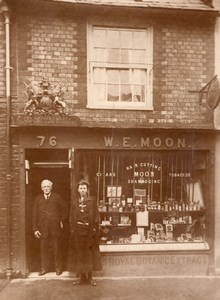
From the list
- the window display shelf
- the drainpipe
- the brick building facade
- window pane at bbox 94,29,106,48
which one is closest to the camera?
the drainpipe

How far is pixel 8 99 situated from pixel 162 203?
3.92m

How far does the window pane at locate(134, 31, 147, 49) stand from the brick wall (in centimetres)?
17

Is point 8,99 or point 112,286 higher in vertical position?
point 8,99

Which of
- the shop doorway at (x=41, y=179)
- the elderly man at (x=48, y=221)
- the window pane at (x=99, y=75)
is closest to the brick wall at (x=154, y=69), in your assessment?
the window pane at (x=99, y=75)

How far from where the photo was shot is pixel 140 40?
27.9ft

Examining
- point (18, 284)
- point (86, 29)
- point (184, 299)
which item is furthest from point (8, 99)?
point (184, 299)

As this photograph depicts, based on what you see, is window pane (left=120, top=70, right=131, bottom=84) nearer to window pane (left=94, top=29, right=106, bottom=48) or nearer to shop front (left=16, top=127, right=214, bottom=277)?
window pane (left=94, top=29, right=106, bottom=48)

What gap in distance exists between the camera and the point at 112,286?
7449 millimetres

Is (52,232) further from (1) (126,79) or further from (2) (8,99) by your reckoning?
(1) (126,79)

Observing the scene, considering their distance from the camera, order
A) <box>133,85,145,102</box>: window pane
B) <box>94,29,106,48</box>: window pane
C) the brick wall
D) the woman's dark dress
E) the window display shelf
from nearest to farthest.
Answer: the woman's dark dress, the brick wall, the window display shelf, <box>94,29,106,48</box>: window pane, <box>133,85,145,102</box>: window pane

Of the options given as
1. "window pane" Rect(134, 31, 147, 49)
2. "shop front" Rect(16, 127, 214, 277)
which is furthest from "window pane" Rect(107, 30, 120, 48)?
"shop front" Rect(16, 127, 214, 277)

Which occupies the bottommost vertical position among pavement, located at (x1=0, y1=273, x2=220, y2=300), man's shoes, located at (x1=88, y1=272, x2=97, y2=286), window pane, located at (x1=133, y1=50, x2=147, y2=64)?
pavement, located at (x1=0, y1=273, x2=220, y2=300)

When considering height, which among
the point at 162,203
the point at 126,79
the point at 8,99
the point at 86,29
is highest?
the point at 86,29

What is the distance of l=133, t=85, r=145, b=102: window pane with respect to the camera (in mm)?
8469
